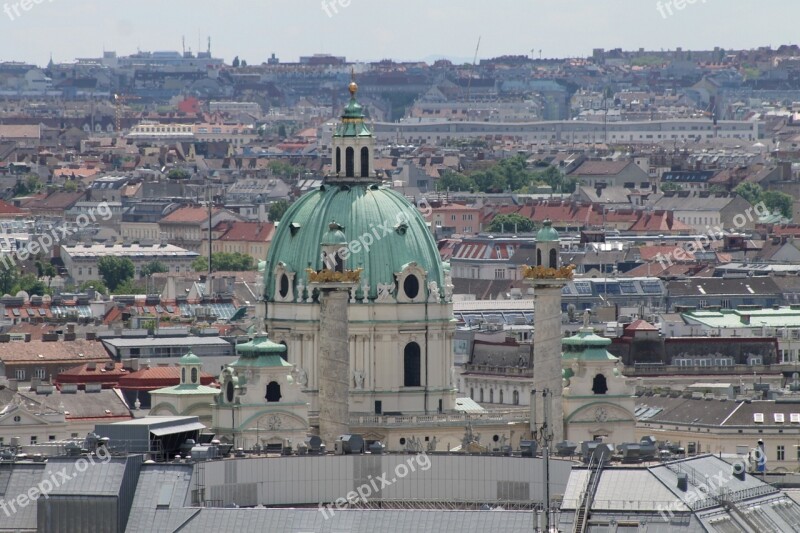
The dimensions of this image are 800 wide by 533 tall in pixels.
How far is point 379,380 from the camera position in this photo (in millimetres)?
99000

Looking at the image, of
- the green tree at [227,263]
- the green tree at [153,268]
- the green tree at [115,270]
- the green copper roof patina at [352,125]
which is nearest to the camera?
the green copper roof patina at [352,125]

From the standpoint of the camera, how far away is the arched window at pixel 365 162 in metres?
102

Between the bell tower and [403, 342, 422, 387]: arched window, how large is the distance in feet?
14.6

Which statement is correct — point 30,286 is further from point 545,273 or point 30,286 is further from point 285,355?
point 545,273

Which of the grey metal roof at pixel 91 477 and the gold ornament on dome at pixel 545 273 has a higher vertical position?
the gold ornament on dome at pixel 545 273

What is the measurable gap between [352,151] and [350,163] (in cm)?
39

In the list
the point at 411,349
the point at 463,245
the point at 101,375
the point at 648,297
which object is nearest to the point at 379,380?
the point at 411,349

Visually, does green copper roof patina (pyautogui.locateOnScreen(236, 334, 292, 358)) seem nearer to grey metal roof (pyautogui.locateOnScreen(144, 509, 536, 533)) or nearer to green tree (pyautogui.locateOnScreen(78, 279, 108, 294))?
grey metal roof (pyautogui.locateOnScreen(144, 509, 536, 533))

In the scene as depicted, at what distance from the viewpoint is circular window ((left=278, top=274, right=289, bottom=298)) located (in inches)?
3915

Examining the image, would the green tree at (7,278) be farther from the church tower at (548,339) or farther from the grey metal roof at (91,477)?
the grey metal roof at (91,477)

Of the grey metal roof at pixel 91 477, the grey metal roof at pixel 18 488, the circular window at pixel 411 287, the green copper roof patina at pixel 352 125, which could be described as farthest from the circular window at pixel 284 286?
the grey metal roof at pixel 91 477

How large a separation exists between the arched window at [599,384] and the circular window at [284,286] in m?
7.41

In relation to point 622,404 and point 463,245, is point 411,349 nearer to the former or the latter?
point 622,404

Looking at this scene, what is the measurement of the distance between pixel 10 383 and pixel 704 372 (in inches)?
792
